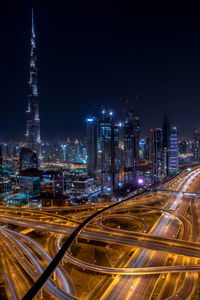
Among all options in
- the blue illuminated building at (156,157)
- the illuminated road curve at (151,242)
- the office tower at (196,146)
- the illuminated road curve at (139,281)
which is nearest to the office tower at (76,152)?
the blue illuminated building at (156,157)

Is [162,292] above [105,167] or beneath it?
beneath

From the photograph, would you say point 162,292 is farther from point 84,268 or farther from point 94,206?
point 94,206

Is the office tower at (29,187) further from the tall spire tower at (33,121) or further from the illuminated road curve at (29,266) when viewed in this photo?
the tall spire tower at (33,121)

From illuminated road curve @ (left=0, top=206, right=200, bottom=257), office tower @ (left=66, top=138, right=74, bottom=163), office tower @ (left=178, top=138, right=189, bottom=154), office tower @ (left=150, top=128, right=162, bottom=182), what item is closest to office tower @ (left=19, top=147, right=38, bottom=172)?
office tower @ (left=150, top=128, right=162, bottom=182)

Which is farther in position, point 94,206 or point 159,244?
point 94,206

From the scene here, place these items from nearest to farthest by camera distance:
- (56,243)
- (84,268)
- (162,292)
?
(162,292) → (84,268) → (56,243)

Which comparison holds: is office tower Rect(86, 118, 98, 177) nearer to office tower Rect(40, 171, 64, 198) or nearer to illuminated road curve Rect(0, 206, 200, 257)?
office tower Rect(40, 171, 64, 198)

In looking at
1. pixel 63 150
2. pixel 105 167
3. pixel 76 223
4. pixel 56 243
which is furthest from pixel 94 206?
pixel 63 150
